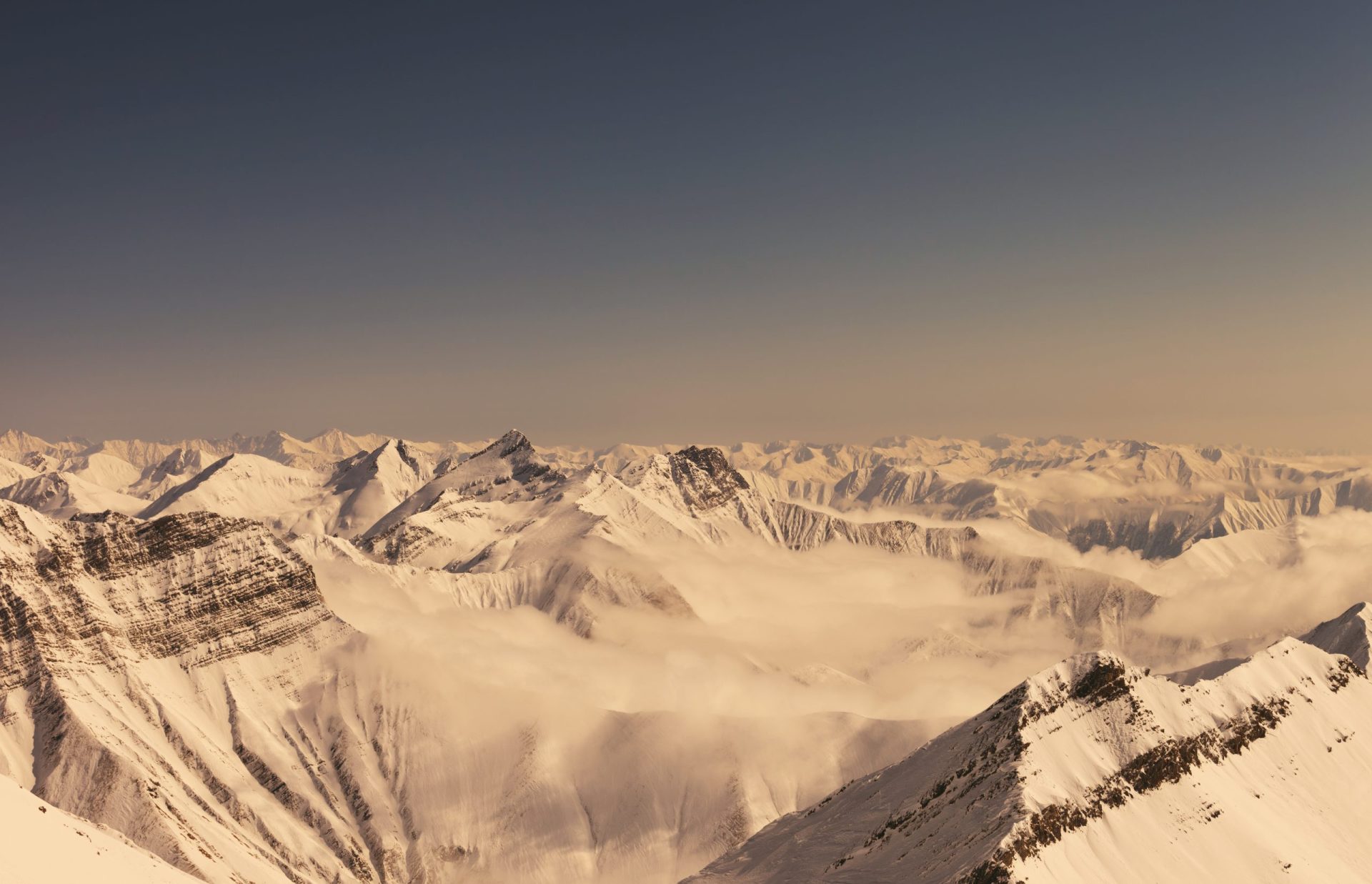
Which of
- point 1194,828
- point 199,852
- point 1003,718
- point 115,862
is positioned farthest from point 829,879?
point 199,852

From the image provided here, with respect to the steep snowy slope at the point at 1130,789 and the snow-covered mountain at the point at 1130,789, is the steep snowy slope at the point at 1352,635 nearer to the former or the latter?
the snow-covered mountain at the point at 1130,789

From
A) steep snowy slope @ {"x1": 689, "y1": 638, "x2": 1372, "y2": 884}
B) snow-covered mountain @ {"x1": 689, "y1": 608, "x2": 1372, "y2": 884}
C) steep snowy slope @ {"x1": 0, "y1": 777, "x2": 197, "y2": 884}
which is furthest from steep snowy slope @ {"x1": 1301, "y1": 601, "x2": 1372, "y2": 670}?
steep snowy slope @ {"x1": 0, "y1": 777, "x2": 197, "y2": 884}

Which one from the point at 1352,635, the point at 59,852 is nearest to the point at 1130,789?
the point at 59,852

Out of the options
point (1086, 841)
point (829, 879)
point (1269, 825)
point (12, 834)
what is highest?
point (12, 834)

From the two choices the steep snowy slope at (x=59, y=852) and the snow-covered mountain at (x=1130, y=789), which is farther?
the snow-covered mountain at (x=1130, y=789)

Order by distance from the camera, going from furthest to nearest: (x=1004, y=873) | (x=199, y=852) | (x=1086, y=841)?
(x=199, y=852) < (x=1086, y=841) < (x=1004, y=873)

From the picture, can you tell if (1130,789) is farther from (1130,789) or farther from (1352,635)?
(1352,635)

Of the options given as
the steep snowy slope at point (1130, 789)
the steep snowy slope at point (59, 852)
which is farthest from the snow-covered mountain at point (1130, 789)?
the steep snowy slope at point (59, 852)

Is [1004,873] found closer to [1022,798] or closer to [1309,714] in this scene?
[1022,798]
